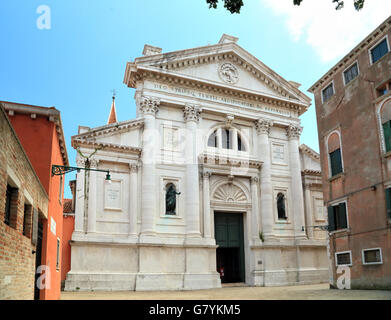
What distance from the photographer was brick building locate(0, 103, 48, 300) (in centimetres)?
801

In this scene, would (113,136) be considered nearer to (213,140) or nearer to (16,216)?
(213,140)

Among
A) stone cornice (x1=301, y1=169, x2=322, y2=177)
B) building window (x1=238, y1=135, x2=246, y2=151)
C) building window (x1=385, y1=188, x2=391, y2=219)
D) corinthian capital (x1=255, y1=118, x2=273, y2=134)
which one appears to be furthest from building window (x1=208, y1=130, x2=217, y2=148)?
building window (x1=385, y1=188, x2=391, y2=219)

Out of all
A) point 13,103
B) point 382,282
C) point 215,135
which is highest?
point 215,135

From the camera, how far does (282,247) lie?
2994cm

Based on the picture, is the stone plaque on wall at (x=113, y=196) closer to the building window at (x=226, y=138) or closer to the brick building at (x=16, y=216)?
the building window at (x=226, y=138)

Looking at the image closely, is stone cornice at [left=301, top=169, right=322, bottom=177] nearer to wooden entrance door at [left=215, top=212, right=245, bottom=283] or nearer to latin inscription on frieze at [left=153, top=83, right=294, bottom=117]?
latin inscription on frieze at [left=153, top=83, right=294, bottom=117]

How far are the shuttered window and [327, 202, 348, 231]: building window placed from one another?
5.99ft

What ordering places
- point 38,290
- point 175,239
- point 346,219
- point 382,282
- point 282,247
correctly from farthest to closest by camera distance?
point 282,247 → point 175,239 → point 346,219 → point 382,282 → point 38,290

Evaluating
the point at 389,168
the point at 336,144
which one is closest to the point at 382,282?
the point at 389,168

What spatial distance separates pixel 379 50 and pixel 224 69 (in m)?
13.5

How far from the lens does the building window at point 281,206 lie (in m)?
31.3

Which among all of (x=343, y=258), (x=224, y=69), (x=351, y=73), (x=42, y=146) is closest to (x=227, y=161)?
(x=224, y=69)
